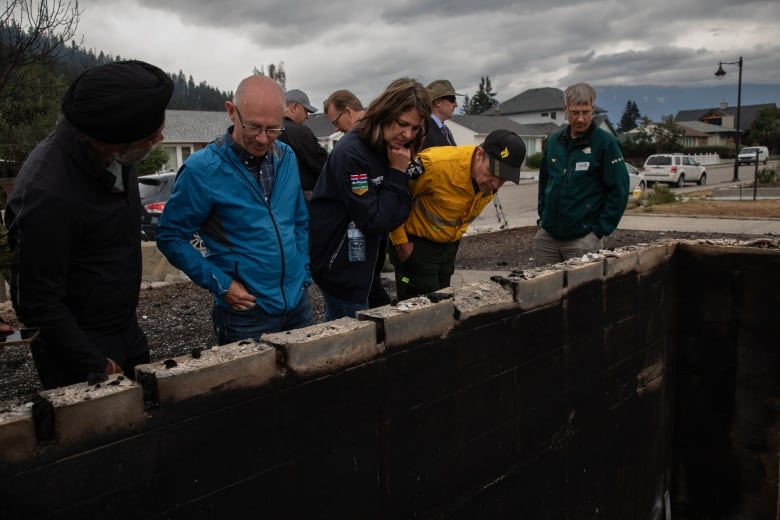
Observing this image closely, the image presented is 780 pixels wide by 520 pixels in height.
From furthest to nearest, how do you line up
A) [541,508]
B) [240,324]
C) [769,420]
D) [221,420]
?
[769,420] → [541,508] → [240,324] → [221,420]

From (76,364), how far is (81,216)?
456mm

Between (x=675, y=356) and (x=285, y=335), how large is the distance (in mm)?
3276

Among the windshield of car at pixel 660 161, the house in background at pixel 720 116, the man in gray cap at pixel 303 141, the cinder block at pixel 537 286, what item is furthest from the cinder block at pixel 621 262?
the house in background at pixel 720 116

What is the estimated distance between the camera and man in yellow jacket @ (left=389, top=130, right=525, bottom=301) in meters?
3.19

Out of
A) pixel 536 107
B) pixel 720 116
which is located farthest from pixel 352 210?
pixel 720 116

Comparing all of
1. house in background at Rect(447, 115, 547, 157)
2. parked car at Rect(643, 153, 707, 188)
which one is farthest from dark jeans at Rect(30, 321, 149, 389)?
house in background at Rect(447, 115, 547, 157)

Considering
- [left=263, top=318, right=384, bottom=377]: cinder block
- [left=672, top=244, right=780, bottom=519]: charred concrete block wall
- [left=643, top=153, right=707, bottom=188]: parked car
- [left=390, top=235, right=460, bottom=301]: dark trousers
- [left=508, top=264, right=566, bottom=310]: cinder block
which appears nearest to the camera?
[left=263, top=318, right=384, bottom=377]: cinder block

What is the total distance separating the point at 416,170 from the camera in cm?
326

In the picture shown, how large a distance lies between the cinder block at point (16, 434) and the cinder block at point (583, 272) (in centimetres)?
250

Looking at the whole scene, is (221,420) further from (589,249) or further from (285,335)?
(589,249)

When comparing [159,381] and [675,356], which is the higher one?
[159,381]

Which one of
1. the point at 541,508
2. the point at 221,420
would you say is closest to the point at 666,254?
the point at 541,508

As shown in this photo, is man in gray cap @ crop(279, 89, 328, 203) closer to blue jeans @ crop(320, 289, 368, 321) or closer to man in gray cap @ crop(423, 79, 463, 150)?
man in gray cap @ crop(423, 79, 463, 150)

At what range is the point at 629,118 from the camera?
108375 mm
